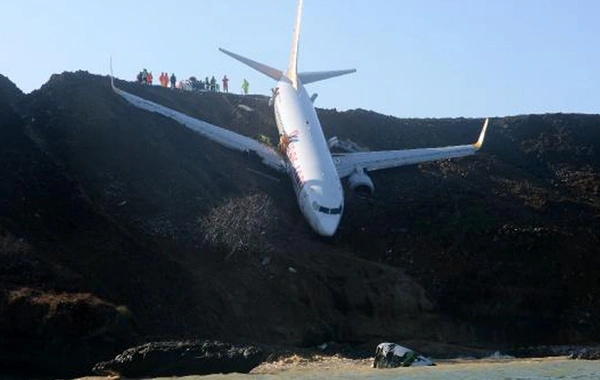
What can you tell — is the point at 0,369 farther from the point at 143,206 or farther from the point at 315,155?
the point at 315,155

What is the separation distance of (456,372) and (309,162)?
19.3 metres

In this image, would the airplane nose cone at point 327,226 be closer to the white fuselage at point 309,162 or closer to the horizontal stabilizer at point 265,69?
the white fuselage at point 309,162

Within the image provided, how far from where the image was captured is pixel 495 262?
1866 inches

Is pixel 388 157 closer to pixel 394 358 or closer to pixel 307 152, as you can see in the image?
pixel 307 152

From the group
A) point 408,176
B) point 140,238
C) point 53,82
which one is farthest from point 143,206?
point 408,176

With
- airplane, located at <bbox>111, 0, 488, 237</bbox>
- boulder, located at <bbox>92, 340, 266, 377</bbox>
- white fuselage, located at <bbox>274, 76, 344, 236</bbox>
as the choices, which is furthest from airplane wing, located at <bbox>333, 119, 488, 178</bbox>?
boulder, located at <bbox>92, 340, 266, 377</bbox>

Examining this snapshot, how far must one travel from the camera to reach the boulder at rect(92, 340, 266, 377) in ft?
99.1

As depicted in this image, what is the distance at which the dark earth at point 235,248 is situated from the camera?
117ft

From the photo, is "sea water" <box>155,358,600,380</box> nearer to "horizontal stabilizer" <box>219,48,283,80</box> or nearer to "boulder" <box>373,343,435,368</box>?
"boulder" <box>373,343,435,368</box>

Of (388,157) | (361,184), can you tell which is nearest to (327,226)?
(361,184)

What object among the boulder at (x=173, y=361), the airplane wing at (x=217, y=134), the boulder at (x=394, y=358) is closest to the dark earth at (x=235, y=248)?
the airplane wing at (x=217, y=134)

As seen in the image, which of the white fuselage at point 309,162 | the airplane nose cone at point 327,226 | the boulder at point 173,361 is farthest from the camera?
the white fuselage at point 309,162

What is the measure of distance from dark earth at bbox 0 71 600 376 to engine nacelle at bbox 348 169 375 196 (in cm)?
76

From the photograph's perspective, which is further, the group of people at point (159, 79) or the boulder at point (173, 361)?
the group of people at point (159, 79)
